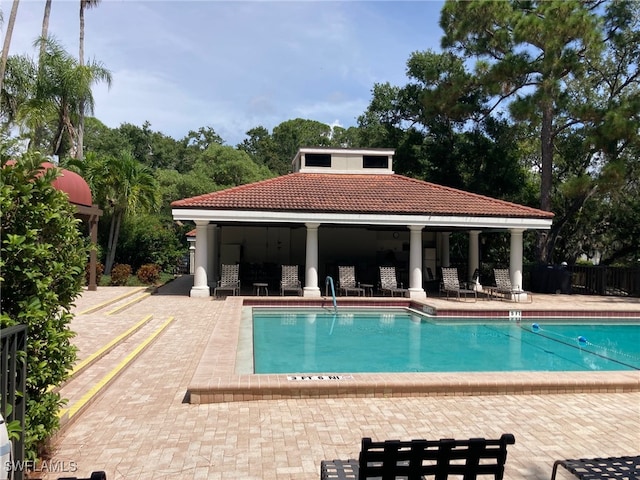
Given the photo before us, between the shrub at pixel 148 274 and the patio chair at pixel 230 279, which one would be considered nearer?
the patio chair at pixel 230 279

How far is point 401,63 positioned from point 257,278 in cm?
2107

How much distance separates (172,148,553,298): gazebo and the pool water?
362 centimetres

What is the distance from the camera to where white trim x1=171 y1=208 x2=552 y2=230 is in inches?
697

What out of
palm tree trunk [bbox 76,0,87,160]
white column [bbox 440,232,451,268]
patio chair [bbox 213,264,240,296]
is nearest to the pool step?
patio chair [bbox 213,264,240,296]

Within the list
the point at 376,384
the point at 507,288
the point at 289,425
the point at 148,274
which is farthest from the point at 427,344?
the point at 148,274

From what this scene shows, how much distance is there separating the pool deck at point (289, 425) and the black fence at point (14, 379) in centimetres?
69

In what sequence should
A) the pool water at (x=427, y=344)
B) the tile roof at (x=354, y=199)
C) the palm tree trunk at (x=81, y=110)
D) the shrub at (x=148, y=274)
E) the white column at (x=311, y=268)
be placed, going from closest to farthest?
the pool water at (x=427, y=344), the tile roof at (x=354, y=199), the white column at (x=311, y=268), the shrub at (x=148, y=274), the palm tree trunk at (x=81, y=110)

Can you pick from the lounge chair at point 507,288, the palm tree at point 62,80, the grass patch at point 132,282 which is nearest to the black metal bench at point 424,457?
the lounge chair at point 507,288

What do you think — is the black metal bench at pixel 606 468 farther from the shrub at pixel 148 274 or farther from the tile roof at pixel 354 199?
the shrub at pixel 148 274

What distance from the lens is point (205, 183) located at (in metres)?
38.2

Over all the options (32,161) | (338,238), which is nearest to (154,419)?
(32,161)

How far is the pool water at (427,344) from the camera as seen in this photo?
980 cm

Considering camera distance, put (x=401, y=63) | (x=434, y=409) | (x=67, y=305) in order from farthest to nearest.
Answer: (x=401, y=63)
(x=434, y=409)
(x=67, y=305)

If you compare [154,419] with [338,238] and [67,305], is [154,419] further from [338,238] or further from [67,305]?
[338,238]
